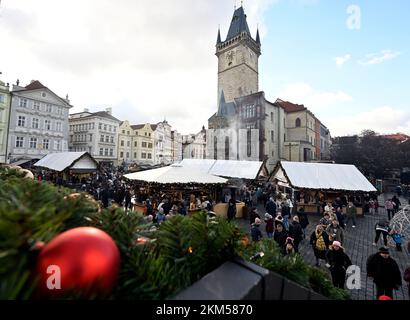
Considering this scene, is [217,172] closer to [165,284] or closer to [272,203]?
[272,203]

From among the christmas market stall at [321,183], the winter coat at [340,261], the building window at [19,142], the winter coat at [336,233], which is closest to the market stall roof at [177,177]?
the christmas market stall at [321,183]

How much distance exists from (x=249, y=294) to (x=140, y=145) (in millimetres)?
58848

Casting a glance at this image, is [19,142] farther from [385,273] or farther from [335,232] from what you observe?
[385,273]

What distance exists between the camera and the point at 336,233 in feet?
24.7

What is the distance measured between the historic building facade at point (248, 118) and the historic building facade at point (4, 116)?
34.1 meters

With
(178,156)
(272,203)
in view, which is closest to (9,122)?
(272,203)

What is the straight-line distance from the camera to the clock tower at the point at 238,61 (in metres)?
52.7

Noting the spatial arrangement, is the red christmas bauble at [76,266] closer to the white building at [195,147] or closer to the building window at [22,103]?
the building window at [22,103]

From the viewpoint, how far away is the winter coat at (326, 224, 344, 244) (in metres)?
7.45

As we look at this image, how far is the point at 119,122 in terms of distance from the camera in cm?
5194

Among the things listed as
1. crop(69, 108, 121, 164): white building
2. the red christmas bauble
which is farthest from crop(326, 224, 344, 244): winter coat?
crop(69, 108, 121, 164): white building

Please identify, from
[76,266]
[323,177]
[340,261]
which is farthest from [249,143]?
[76,266]

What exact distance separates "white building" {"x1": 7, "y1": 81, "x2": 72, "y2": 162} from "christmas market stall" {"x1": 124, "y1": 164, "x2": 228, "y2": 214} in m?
28.5

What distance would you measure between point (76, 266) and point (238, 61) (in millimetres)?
57917
